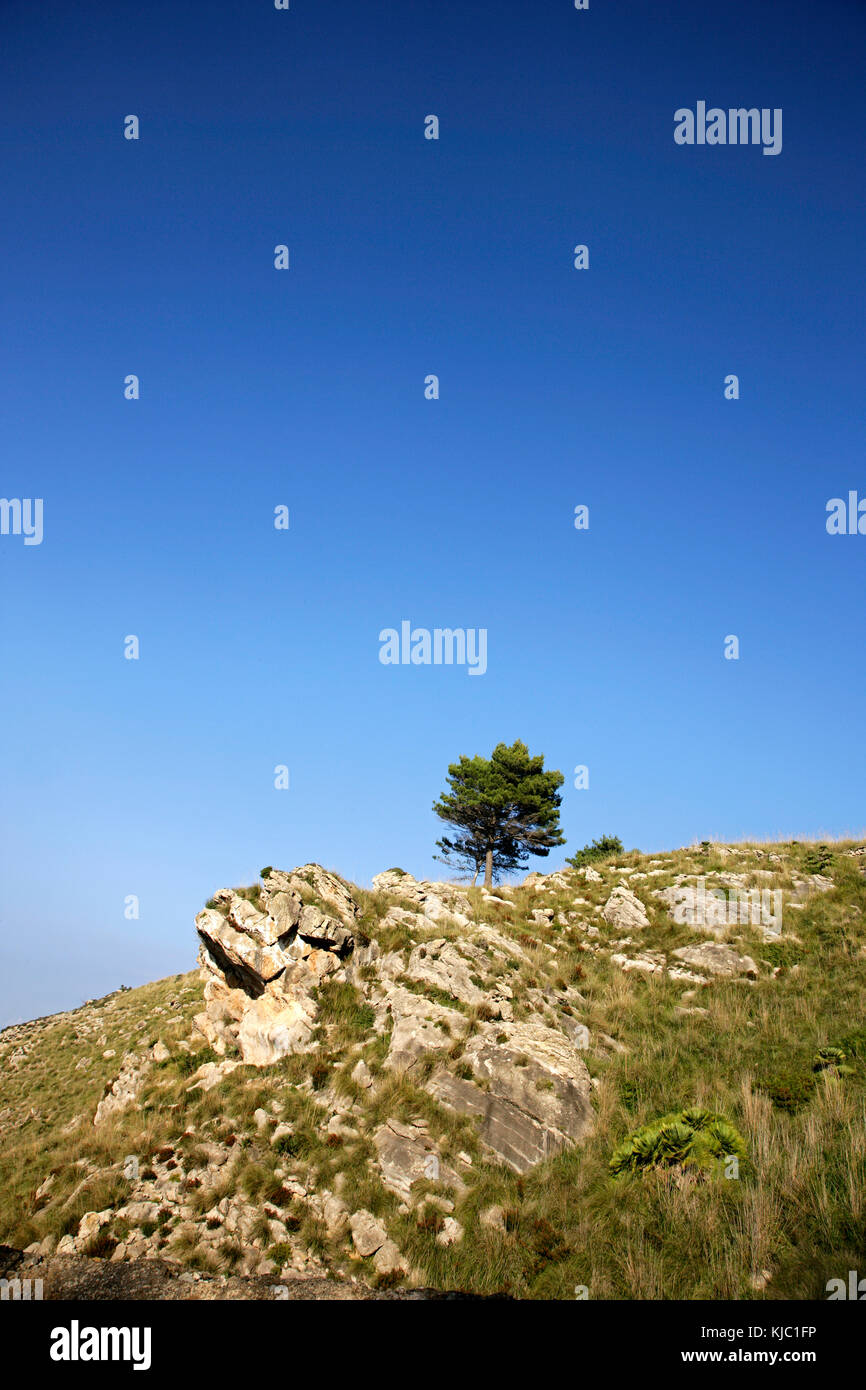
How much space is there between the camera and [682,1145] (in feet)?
48.5

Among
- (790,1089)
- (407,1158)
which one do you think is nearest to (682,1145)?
(790,1089)

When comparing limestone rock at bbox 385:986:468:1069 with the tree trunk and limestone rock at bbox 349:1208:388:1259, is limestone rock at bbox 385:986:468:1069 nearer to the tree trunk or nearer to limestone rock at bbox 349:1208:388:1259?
limestone rock at bbox 349:1208:388:1259

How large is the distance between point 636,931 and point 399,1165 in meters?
16.2

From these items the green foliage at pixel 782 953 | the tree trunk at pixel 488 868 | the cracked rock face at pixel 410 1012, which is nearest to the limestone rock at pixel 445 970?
the cracked rock face at pixel 410 1012

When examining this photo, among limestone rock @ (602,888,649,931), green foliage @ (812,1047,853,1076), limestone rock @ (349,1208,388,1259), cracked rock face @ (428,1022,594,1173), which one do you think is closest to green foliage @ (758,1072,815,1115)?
green foliage @ (812,1047,853,1076)

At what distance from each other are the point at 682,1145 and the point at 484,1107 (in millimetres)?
5460

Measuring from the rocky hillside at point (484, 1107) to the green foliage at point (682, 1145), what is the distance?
0.21 feet

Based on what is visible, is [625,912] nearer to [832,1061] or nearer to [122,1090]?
[832,1061]

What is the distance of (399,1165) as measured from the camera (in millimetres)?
16516

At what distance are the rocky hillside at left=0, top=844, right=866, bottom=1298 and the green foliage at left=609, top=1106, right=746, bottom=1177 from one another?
0.06 m

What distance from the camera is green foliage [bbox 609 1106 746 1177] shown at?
1428 centimetres

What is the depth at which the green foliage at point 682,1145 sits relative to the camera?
14.3m

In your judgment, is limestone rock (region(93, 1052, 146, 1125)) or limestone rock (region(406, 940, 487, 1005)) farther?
limestone rock (region(406, 940, 487, 1005))
